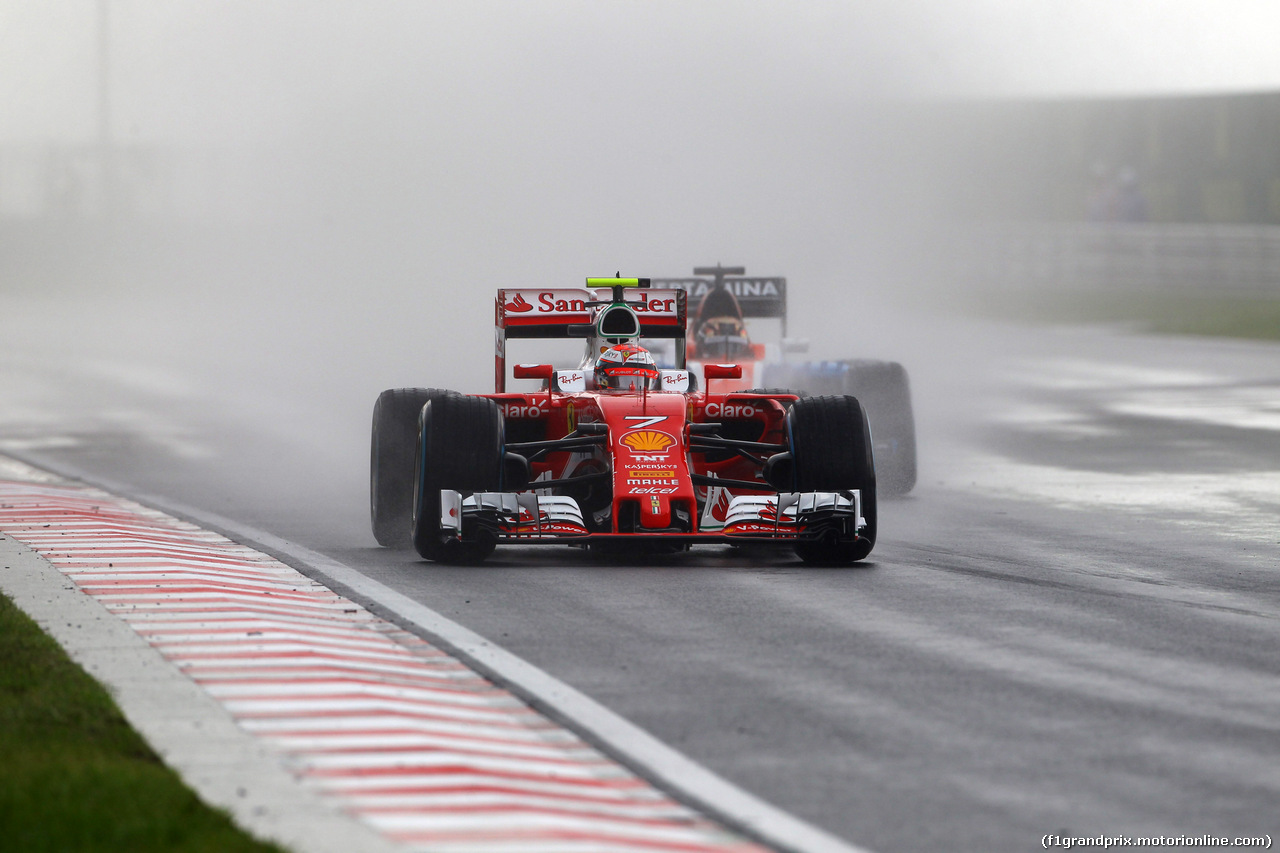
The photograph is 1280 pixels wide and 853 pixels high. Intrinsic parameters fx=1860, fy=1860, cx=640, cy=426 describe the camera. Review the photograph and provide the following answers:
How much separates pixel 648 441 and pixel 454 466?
1.15 metres

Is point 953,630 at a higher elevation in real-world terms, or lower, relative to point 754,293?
lower

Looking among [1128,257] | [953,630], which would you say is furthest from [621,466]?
[1128,257]

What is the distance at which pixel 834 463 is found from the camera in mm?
11016

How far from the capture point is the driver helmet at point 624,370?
40.4 ft

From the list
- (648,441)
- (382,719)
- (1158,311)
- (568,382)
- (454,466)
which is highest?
(568,382)

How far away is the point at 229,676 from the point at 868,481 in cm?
480

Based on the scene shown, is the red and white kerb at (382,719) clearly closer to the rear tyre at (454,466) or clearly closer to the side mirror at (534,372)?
the rear tyre at (454,466)

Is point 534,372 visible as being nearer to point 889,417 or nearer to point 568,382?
point 568,382

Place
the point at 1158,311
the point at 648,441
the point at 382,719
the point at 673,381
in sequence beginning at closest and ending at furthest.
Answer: the point at 382,719
the point at 648,441
the point at 673,381
the point at 1158,311

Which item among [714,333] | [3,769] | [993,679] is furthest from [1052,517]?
[3,769]

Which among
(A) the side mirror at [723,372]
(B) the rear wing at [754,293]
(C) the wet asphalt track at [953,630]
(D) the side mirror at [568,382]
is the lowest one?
(C) the wet asphalt track at [953,630]

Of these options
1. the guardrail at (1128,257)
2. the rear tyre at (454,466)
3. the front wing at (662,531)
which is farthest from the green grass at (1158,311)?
the rear tyre at (454,466)

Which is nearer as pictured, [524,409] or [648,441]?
[648,441]

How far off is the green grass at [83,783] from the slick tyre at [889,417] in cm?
973
